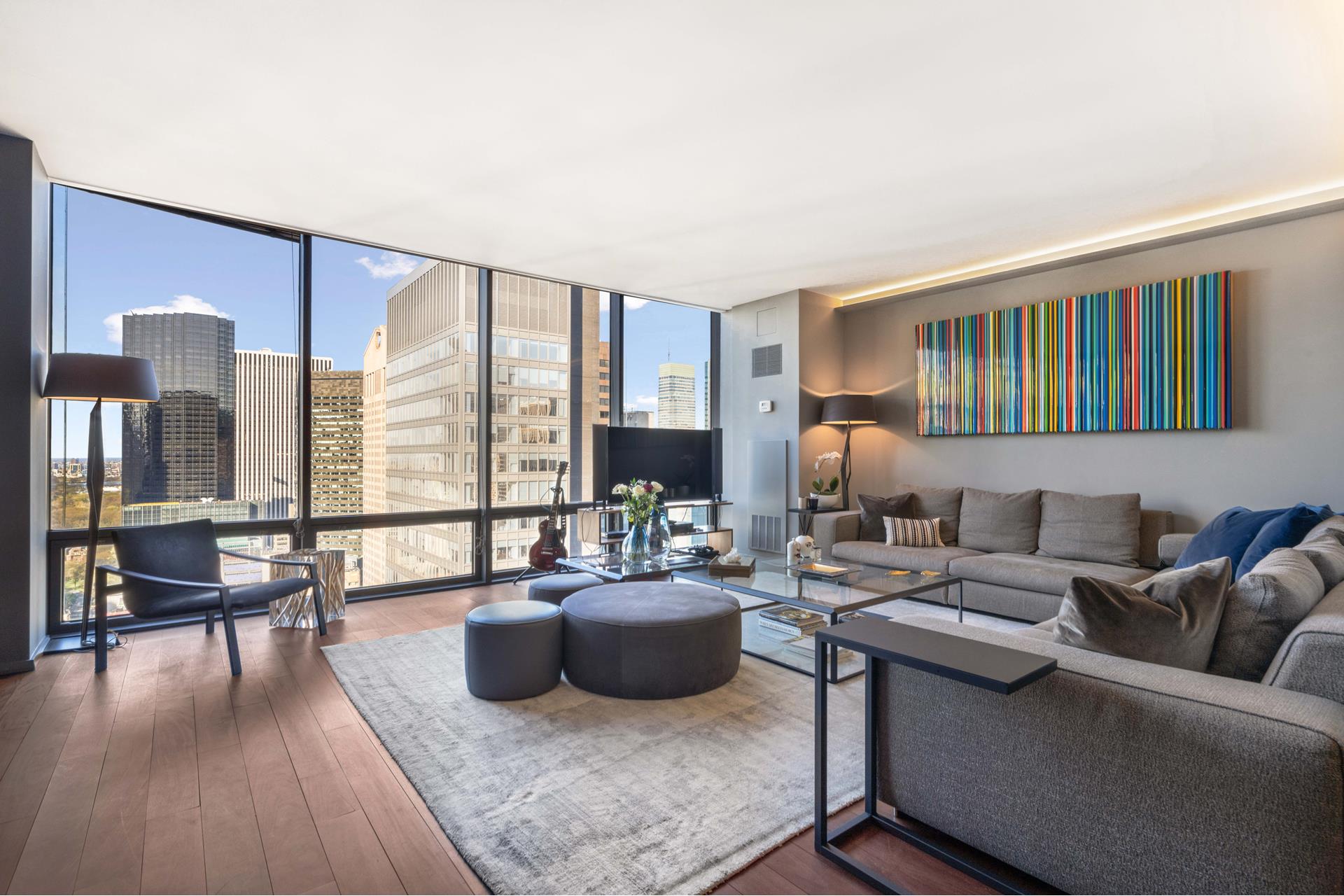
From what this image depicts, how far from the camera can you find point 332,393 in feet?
15.5

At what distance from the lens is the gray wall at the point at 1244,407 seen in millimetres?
3758

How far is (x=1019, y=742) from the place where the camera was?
158 cm

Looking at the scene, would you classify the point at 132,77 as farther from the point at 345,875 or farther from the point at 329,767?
the point at 345,875

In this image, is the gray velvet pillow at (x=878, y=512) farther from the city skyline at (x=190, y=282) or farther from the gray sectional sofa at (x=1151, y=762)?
the city skyline at (x=190, y=282)

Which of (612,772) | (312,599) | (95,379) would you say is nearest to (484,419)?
(312,599)

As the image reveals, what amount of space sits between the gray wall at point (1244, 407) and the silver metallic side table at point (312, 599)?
15.7 ft

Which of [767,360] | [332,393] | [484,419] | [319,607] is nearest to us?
[319,607]

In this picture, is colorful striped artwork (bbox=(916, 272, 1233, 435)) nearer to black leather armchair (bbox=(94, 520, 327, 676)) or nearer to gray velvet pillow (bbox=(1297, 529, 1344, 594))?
gray velvet pillow (bbox=(1297, 529, 1344, 594))

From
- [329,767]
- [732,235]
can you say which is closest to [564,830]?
[329,767]

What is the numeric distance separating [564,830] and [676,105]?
109 inches

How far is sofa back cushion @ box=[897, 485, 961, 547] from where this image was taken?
16.8ft

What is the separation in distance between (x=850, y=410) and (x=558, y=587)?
318 centimetres

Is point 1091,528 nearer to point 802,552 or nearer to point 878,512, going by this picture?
point 878,512

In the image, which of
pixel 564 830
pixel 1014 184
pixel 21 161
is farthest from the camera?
pixel 1014 184
